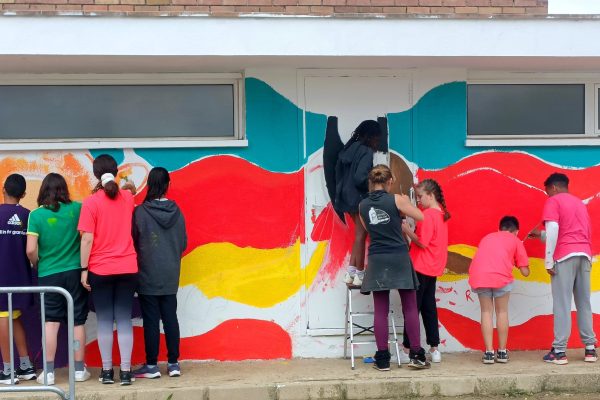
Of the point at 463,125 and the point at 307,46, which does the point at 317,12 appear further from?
the point at 463,125

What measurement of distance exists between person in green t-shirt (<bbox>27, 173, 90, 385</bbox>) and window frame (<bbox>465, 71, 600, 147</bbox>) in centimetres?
371

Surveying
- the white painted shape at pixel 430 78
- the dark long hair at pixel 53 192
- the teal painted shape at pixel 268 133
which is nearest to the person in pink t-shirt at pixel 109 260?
the dark long hair at pixel 53 192

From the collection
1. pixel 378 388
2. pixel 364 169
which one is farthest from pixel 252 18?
pixel 378 388

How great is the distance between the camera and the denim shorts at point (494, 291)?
744 cm

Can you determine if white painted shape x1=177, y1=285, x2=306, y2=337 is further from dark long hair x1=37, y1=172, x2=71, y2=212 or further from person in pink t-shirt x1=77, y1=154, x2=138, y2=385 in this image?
dark long hair x1=37, y1=172, x2=71, y2=212

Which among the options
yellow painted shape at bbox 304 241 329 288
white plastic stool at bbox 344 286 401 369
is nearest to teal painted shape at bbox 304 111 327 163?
yellow painted shape at bbox 304 241 329 288

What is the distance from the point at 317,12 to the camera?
774 cm

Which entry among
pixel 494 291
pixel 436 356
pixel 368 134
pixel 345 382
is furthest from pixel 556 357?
pixel 368 134

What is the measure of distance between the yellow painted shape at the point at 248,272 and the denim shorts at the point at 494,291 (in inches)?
57.9

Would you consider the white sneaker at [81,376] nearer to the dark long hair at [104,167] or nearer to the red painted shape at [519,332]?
the dark long hair at [104,167]

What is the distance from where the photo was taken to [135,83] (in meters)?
7.69

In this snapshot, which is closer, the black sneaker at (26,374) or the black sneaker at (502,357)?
the black sneaker at (26,374)

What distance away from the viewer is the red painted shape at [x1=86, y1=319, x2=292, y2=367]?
25.0ft

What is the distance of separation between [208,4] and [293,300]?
2853mm
